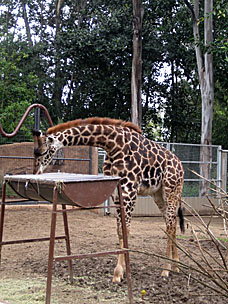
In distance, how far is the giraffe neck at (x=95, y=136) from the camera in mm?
5781

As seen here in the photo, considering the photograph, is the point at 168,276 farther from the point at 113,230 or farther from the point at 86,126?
the point at 113,230

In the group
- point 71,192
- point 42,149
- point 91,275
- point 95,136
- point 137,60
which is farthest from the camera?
point 137,60

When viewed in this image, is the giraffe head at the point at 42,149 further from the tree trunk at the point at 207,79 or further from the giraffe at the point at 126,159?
the tree trunk at the point at 207,79

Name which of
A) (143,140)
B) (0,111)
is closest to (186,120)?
(0,111)

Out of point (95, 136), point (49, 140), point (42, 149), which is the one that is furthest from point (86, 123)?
point (42, 149)

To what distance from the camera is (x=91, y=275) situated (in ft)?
18.8

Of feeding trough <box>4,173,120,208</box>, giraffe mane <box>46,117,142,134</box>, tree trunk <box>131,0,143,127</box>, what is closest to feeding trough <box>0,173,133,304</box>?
feeding trough <box>4,173,120,208</box>

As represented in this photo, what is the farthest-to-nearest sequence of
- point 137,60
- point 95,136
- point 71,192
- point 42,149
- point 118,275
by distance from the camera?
point 137,60 → point 95,136 → point 42,149 → point 118,275 → point 71,192

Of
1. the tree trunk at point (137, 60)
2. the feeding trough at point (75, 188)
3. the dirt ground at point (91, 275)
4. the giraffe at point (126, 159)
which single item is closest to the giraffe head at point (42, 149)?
the giraffe at point (126, 159)

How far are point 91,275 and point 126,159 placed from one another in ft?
4.80

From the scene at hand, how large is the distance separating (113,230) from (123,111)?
1288cm

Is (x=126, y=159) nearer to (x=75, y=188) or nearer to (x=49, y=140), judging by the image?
(x=49, y=140)

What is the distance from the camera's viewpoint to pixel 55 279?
557 cm

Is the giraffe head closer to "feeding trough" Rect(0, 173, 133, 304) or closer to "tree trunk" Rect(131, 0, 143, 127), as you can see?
"feeding trough" Rect(0, 173, 133, 304)
